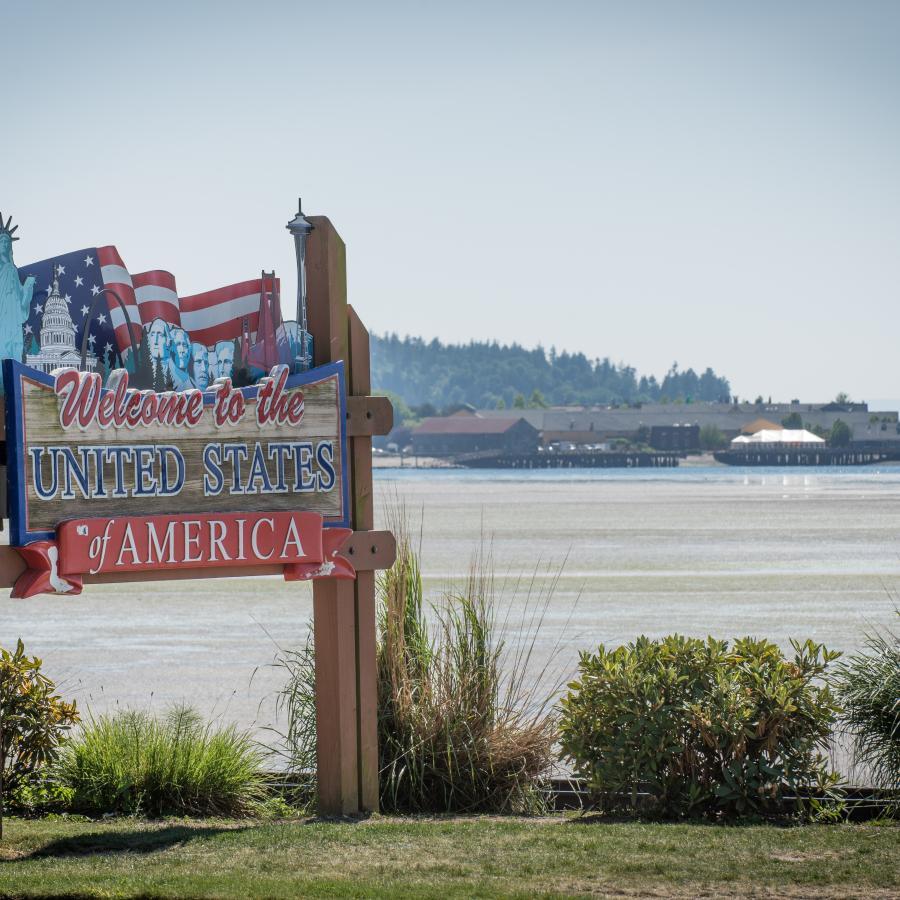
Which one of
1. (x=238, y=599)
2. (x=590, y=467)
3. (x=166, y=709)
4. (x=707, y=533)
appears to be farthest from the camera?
(x=590, y=467)

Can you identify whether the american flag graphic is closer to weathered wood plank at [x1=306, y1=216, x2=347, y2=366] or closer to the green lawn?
weathered wood plank at [x1=306, y1=216, x2=347, y2=366]

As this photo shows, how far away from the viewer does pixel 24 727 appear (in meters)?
8.27

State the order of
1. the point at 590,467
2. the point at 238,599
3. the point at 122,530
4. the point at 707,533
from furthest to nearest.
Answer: the point at 590,467, the point at 707,533, the point at 238,599, the point at 122,530

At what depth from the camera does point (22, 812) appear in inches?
326

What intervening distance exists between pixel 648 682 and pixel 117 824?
3.09 m

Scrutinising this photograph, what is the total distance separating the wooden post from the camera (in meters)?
8.12

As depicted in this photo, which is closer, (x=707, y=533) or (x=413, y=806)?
(x=413, y=806)

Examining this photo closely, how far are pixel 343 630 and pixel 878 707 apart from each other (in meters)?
3.16

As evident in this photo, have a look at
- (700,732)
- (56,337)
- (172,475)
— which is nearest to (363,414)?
(172,475)

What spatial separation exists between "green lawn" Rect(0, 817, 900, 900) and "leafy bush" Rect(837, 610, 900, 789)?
705 mm

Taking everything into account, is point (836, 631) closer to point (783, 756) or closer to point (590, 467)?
point (783, 756)

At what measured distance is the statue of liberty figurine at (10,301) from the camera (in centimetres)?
732

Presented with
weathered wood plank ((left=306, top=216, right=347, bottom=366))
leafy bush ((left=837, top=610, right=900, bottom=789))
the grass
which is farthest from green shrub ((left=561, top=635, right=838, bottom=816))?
weathered wood plank ((left=306, top=216, right=347, bottom=366))

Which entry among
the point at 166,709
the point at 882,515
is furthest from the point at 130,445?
the point at 882,515
